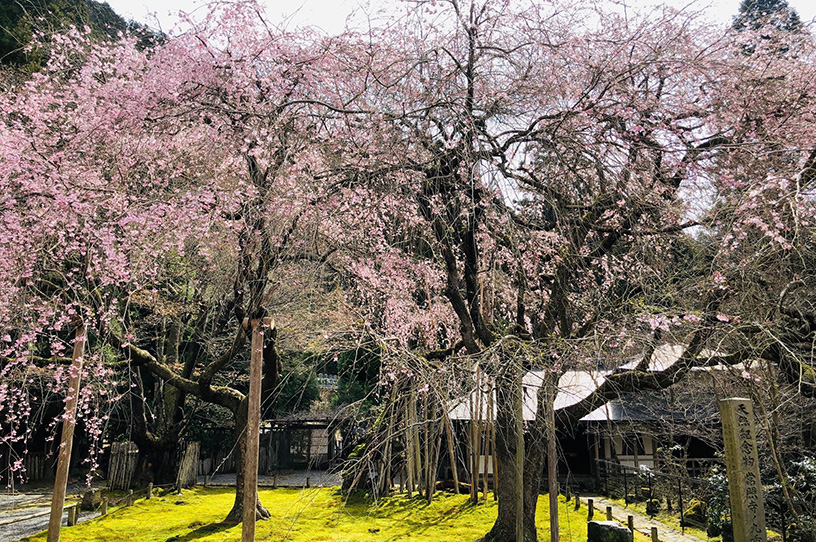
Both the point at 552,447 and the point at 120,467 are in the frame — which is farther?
the point at 120,467

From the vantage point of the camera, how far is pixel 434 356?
7.21m

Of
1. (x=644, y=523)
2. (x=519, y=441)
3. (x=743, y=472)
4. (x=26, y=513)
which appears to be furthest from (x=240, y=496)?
(x=743, y=472)

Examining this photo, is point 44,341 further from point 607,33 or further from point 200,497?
point 607,33

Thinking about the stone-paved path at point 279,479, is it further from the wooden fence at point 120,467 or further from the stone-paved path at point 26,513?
the stone-paved path at point 26,513

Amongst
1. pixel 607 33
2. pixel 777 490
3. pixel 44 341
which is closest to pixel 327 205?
pixel 607 33

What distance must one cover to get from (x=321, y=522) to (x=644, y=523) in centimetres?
467

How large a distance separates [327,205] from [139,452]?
1023 cm

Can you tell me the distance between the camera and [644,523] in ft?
26.6

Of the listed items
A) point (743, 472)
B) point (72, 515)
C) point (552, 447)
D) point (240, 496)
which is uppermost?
point (552, 447)

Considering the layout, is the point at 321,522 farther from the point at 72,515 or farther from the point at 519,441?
the point at 519,441

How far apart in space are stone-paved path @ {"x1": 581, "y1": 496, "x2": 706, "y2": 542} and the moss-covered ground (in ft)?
1.33

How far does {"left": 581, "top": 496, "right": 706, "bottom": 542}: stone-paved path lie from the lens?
23.5ft

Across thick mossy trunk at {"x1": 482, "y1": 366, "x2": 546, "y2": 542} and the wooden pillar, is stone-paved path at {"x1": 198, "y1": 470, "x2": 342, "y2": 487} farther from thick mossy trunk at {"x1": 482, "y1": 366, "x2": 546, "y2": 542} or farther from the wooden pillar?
thick mossy trunk at {"x1": 482, "y1": 366, "x2": 546, "y2": 542}

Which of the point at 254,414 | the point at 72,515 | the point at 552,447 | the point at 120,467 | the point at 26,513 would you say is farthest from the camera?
the point at 120,467
